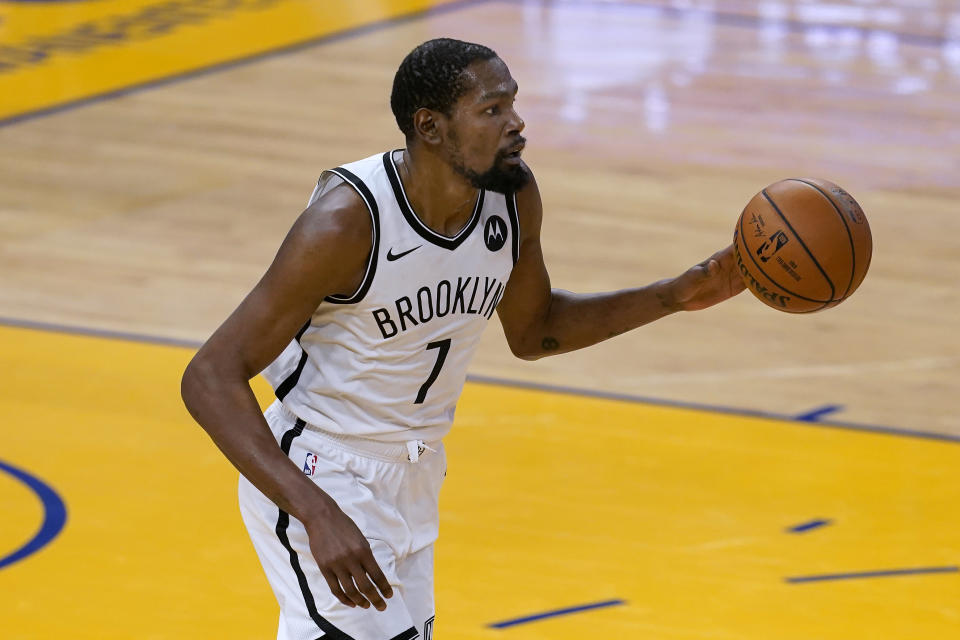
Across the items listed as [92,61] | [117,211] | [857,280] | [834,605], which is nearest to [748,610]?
[834,605]

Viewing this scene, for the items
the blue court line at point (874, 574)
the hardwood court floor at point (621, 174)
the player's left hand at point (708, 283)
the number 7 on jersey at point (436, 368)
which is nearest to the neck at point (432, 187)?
the number 7 on jersey at point (436, 368)

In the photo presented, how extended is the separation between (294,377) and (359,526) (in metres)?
0.35

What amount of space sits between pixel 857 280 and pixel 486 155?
1112 millimetres

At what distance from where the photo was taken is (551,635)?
4938mm

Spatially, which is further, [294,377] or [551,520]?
[551,520]

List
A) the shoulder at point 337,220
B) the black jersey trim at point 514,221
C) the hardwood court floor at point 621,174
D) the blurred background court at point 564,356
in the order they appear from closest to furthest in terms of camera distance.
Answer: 1. the shoulder at point 337,220
2. the black jersey trim at point 514,221
3. the blurred background court at point 564,356
4. the hardwood court floor at point 621,174

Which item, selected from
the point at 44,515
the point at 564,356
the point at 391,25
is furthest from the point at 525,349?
the point at 391,25

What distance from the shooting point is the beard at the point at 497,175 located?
3494 mm

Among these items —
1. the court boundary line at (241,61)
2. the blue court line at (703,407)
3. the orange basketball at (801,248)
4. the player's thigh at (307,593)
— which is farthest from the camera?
the court boundary line at (241,61)

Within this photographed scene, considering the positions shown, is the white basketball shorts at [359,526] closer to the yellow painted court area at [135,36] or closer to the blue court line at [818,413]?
the blue court line at [818,413]

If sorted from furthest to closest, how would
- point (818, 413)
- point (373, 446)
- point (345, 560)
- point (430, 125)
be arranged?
point (818, 413) < point (373, 446) < point (430, 125) < point (345, 560)

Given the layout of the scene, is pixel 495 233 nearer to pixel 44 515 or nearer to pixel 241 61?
pixel 44 515

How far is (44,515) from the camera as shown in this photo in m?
5.68

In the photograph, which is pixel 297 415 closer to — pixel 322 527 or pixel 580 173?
pixel 322 527
